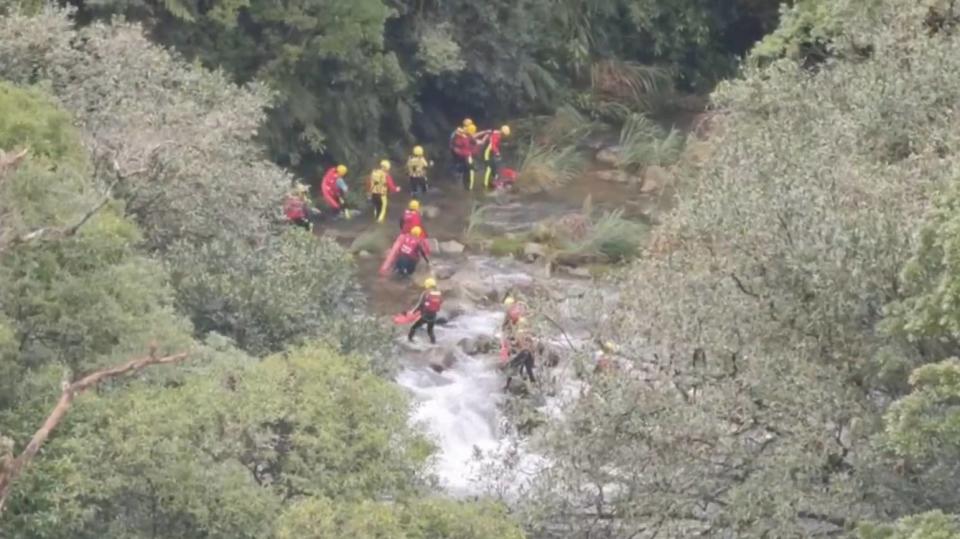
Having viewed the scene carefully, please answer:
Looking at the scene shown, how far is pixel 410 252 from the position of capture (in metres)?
27.1

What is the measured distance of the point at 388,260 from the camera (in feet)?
90.2

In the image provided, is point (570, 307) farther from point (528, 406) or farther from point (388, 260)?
point (388, 260)

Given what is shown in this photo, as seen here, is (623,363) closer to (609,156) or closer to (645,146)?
(645,146)

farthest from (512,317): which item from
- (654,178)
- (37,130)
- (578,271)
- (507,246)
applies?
(654,178)

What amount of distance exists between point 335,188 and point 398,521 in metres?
16.6

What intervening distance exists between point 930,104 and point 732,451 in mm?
5154

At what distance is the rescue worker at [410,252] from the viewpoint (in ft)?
88.8

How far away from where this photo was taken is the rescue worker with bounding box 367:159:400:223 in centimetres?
2981

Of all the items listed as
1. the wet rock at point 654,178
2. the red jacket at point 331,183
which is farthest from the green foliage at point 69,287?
the wet rock at point 654,178

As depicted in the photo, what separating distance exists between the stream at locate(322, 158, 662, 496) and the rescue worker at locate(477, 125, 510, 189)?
429 millimetres

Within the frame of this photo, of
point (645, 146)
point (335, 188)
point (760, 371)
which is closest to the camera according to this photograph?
point (760, 371)

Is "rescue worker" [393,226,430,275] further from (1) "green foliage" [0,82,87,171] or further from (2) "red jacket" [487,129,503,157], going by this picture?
(1) "green foliage" [0,82,87,171]

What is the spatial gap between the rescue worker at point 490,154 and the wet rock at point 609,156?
2506 millimetres

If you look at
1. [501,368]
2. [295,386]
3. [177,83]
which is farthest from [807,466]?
[177,83]
